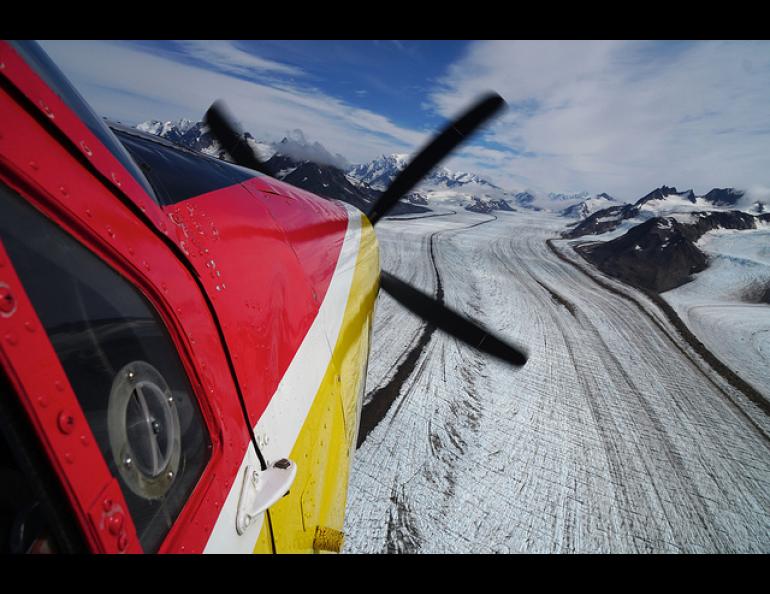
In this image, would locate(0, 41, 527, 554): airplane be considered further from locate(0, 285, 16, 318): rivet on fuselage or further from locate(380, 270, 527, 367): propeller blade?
locate(380, 270, 527, 367): propeller blade

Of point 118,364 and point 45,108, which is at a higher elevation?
point 45,108

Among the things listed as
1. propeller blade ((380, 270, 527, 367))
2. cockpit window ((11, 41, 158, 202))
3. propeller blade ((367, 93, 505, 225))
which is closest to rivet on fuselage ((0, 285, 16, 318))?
cockpit window ((11, 41, 158, 202))

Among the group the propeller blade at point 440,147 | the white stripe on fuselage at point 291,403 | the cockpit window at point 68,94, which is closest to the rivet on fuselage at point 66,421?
the white stripe on fuselage at point 291,403

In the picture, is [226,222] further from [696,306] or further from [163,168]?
[696,306]

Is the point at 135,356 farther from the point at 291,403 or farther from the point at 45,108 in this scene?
the point at 291,403

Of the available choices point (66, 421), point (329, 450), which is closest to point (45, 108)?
point (66, 421)
